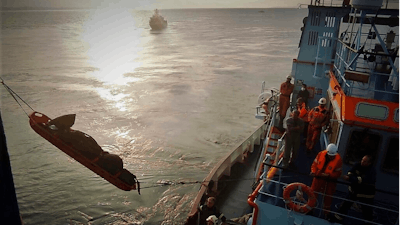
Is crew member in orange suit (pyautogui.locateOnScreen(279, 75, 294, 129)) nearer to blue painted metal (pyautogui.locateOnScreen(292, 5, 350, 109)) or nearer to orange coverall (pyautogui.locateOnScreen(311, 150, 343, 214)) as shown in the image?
blue painted metal (pyautogui.locateOnScreen(292, 5, 350, 109))

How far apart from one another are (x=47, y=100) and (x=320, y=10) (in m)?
21.9

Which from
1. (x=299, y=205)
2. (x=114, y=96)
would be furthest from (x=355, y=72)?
(x=114, y=96)

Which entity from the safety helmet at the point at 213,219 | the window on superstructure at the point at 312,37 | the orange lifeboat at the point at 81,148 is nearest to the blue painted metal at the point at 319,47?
the window on superstructure at the point at 312,37

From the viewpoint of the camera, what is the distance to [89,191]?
44.2 feet

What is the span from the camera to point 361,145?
242 inches

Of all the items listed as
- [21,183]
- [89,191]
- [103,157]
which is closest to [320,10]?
[103,157]

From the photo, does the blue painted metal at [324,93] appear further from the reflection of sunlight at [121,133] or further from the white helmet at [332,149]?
the reflection of sunlight at [121,133]

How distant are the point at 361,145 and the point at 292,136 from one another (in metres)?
1.37

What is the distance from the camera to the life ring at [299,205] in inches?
215

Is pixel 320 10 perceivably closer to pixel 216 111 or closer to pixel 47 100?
pixel 216 111

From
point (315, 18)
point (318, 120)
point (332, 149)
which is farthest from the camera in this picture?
point (315, 18)

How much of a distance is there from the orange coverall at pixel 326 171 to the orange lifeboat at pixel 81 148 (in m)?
4.72

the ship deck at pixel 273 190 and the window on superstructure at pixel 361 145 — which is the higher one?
the window on superstructure at pixel 361 145

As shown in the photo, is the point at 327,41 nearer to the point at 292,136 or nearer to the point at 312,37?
the point at 312,37
